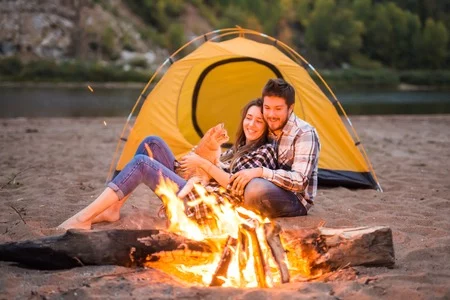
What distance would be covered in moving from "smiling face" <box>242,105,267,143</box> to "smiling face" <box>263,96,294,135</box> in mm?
63

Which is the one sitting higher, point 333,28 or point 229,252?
point 333,28

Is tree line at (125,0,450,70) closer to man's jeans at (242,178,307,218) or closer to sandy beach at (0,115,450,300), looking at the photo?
sandy beach at (0,115,450,300)

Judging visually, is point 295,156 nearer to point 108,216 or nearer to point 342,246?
point 342,246

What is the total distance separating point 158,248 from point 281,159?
1.19 metres

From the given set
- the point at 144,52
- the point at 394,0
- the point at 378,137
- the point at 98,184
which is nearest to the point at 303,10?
the point at 394,0

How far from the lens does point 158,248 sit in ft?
10.5

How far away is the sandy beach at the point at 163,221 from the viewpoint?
115 inches

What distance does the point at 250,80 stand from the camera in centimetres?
698

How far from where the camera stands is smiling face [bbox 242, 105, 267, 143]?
12.8ft

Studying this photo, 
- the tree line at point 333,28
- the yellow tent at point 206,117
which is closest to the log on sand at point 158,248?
the yellow tent at point 206,117

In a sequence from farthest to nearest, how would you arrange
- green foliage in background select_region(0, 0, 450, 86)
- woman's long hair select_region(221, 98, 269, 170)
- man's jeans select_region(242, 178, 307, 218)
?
green foliage in background select_region(0, 0, 450, 86)
woman's long hair select_region(221, 98, 269, 170)
man's jeans select_region(242, 178, 307, 218)

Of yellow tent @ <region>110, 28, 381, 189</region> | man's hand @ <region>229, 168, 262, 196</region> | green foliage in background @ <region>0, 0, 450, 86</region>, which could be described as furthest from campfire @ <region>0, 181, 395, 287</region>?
green foliage in background @ <region>0, 0, 450, 86</region>

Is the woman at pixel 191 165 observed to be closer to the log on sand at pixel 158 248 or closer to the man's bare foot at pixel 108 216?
the man's bare foot at pixel 108 216

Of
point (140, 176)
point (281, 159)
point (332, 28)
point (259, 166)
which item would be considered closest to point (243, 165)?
point (259, 166)
